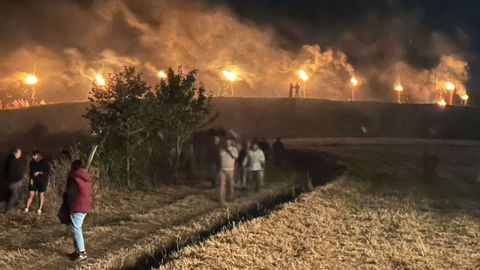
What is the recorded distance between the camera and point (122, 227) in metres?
12.4

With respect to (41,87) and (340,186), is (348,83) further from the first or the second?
(340,186)

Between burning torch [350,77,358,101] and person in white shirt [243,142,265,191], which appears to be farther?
burning torch [350,77,358,101]

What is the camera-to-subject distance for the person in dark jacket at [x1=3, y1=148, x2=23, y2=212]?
13836 millimetres

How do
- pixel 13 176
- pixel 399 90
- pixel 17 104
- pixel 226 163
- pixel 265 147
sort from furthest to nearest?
pixel 399 90, pixel 17 104, pixel 265 147, pixel 226 163, pixel 13 176

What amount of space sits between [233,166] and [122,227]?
15.1 ft

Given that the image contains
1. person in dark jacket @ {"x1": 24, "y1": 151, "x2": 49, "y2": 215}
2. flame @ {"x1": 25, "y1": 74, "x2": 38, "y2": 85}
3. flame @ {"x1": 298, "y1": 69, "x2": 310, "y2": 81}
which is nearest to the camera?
person in dark jacket @ {"x1": 24, "y1": 151, "x2": 49, "y2": 215}

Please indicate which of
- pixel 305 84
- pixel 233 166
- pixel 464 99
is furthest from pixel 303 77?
pixel 233 166

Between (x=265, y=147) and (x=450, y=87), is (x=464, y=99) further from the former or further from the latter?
(x=265, y=147)

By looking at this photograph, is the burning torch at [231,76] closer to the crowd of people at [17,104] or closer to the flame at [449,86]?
the crowd of people at [17,104]

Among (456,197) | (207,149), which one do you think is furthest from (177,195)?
(456,197)

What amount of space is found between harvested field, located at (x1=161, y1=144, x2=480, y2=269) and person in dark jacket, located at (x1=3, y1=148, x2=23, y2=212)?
19.4ft

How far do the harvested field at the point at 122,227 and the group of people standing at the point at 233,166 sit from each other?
0.53 m

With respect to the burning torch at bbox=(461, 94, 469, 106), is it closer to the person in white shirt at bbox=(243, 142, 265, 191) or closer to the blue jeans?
the person in white shirt at bbox=(243, 142, 265, 191)

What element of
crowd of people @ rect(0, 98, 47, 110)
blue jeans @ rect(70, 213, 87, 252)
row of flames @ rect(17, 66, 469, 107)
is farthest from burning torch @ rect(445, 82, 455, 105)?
blue jeans @ rect(70, 213, 87, 252)
